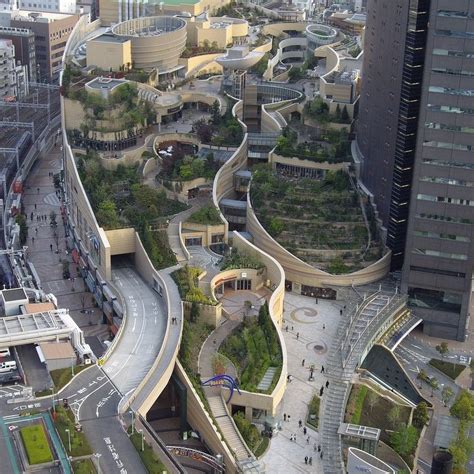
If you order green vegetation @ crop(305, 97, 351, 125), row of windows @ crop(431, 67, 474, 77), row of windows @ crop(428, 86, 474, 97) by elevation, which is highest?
row of windows @ crop(431, 67, 474, 77)

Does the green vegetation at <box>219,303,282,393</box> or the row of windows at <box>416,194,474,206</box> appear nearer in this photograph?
the green vegetation at <box>219,303,282,393</box>

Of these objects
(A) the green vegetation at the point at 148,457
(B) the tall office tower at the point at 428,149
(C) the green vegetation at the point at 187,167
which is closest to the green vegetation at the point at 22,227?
(C) the green vegetation at the point at 187,167

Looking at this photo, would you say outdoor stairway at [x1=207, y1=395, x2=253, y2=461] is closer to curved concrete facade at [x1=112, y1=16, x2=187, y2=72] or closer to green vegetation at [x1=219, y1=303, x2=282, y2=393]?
green vegetation at [x1=219, y1=303, x2=282, y2=393]

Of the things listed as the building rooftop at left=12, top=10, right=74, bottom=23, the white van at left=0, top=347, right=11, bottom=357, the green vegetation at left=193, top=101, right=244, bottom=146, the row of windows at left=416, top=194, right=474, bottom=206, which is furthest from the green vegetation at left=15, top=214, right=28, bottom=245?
the building rooftop at left=12, top=10, right=74, bottom=23

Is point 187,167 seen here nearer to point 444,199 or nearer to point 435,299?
point 444,199

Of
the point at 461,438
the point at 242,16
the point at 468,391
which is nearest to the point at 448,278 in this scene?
the point at 468,391

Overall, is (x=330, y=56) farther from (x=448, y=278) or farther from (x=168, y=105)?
(x=448, y=278)

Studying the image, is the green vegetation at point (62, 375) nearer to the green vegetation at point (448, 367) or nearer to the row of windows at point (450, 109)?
the green vegetation at point (448, 367)
